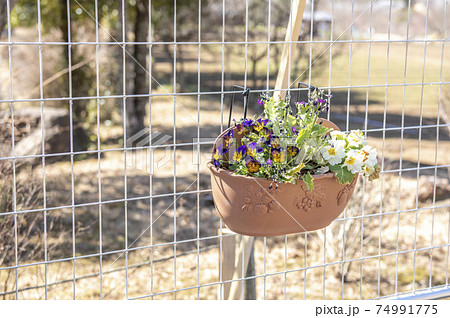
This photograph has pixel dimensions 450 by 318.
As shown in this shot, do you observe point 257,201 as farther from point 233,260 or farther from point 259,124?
point 233,260

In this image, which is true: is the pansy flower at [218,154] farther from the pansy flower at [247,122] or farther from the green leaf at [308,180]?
the green leaf at [308,180]

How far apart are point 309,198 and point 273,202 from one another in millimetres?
100

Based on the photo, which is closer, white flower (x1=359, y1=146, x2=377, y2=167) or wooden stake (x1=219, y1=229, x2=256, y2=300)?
Answer: white flower (x1=359, y1=146, x2=377, y2=167)

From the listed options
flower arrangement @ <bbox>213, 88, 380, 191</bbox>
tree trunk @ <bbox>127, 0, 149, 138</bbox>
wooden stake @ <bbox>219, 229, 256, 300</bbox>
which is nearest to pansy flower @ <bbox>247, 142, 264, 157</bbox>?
flower arrangement @ <bbox>213, 88, 380, 191</bbox>

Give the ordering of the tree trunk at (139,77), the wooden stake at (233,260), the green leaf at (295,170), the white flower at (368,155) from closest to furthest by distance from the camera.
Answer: the green leaf at (295,170), the white flower at (368,155), the wooden stake at (233,260), the tree trunk at (139,77)

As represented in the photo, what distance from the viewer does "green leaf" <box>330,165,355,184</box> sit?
1.58 m

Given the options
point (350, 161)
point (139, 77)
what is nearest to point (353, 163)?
point (350, 161)

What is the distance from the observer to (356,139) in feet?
5.43

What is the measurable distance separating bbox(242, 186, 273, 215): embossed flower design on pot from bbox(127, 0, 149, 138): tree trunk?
371cm

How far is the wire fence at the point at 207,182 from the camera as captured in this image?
7.27ft

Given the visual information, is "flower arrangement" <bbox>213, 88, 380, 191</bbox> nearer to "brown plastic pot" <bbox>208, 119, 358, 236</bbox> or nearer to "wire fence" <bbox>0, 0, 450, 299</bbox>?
"brown plastic pot" <bbox>208, 119, 358, 236</bbox>

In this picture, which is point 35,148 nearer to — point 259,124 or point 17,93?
point 17,93

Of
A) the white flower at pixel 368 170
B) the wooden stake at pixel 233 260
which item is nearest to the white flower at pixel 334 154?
the white flower at pixel 368 170
